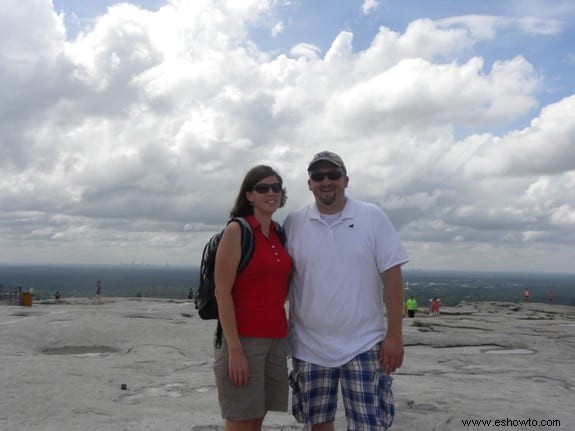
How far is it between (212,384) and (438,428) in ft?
11.0

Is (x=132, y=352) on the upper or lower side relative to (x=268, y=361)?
lower

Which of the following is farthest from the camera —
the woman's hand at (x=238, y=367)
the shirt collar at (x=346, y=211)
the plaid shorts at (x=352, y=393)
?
the shirt collar at (x=346, y=211)

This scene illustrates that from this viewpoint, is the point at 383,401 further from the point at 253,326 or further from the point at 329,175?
the point at 329,175

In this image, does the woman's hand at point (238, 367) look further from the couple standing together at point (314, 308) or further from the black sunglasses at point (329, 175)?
the black sunglasses at point (329, 175)

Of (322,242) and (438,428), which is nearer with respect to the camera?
(322,242)

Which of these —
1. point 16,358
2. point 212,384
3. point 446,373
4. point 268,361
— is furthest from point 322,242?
point 16,358

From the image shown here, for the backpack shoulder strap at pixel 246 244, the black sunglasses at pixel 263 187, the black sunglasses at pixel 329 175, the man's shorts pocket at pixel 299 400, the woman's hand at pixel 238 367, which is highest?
the black sunglasses at pixel 329 175

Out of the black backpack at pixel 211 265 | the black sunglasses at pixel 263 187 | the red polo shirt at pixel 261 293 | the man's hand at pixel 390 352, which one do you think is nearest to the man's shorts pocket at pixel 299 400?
the red polo shirt at pixel 261 293

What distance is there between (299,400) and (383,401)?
1.89 ft

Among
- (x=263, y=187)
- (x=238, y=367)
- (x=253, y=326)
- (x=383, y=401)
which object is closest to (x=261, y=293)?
(x=253, y=326)

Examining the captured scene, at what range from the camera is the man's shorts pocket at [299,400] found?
396 centimetres

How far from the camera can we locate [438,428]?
19.3ft

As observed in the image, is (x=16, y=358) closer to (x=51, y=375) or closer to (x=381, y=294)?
(x=51, y=375)

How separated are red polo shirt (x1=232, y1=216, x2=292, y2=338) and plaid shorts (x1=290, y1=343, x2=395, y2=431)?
1.32 ft
